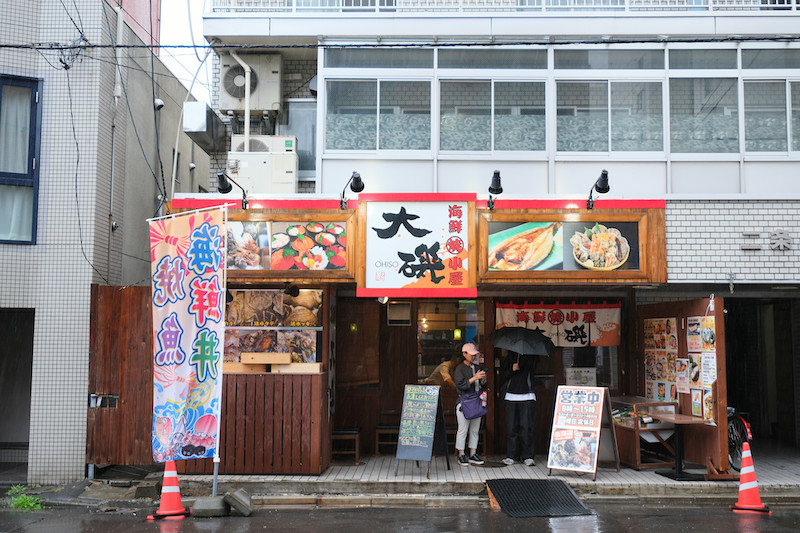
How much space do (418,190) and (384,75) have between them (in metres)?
2.15

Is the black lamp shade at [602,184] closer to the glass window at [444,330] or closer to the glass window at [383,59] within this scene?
the glass window at [444,330]

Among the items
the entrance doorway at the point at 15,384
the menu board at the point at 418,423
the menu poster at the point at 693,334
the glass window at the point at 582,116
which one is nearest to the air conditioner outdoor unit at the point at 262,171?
the menu board at the point at 418,423

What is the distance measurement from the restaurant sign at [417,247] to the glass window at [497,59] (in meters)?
2.77

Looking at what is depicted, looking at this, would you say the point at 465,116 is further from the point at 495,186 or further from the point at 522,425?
the point at 522,425

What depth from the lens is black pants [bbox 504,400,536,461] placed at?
11.3 m

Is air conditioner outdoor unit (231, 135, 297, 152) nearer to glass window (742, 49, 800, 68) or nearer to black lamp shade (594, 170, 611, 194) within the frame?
black lamp shade (594, 170, 611, 194)

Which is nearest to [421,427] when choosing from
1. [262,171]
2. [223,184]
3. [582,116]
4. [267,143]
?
[223,184]

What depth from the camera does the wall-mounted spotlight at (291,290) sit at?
11.0 meters

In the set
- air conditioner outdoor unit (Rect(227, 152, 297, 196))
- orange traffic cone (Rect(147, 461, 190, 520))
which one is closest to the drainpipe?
air conditioner outdoor unit (Rect(227, 152, 297, 196))

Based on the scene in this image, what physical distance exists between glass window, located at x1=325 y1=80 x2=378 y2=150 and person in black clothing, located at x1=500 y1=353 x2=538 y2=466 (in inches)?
186

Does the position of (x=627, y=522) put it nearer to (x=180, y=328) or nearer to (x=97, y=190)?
(x=180, y=328)

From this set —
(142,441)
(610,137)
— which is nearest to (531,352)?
(610,137)

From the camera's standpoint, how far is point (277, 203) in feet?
34.9

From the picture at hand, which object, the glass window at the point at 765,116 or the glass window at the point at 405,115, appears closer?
the glass window at the point at 765,116
